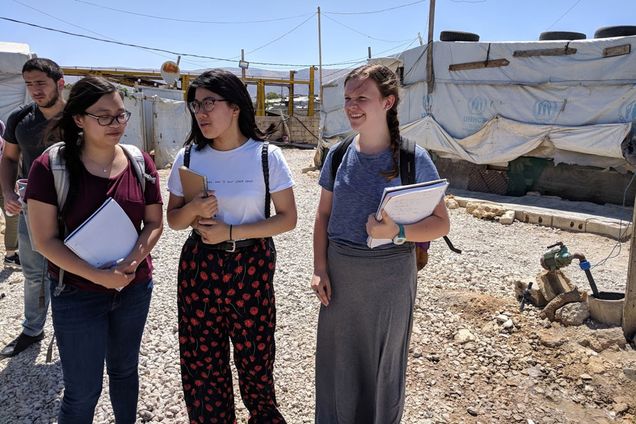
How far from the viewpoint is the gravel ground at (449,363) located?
2.85 m

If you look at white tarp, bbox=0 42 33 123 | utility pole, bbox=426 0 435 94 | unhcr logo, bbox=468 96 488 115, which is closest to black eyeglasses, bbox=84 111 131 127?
white tarp, bbox=0 42 33 123

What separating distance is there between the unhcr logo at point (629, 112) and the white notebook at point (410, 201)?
841 centimetres

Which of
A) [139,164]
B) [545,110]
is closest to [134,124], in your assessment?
[545,110]

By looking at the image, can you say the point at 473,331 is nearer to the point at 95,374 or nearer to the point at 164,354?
the point at 164,354

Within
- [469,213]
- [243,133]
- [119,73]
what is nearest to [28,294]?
[243,133]

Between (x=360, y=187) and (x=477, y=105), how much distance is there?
971 centimetres

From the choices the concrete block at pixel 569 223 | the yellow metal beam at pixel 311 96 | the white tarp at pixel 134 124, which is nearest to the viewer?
the concrete block at pixel 569 223

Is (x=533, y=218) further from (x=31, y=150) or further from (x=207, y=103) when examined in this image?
(x=31, y=150)

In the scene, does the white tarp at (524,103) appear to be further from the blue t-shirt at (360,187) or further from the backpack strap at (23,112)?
the backpack strap at (23,112)

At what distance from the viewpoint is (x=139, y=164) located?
6.98ft

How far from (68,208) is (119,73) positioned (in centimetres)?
2282

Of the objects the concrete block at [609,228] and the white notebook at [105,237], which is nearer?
the white notebook at [105,237]

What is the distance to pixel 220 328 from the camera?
2.11 meters

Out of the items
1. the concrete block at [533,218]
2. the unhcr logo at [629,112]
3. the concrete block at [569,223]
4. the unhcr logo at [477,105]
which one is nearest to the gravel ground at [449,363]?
the concrete block at [569,223]
